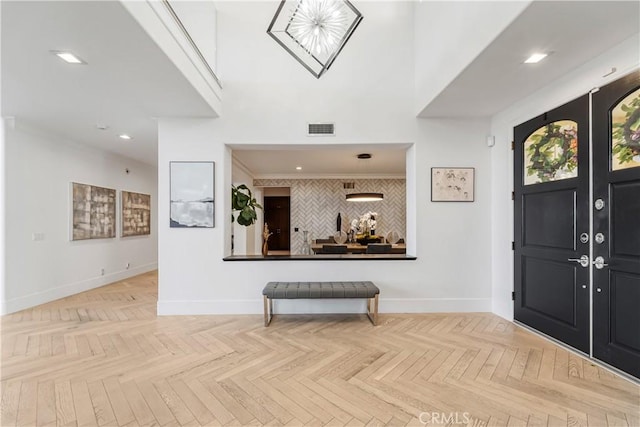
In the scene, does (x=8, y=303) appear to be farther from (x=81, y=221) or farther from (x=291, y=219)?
(x=291, y=219)

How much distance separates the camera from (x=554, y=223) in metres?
3.13

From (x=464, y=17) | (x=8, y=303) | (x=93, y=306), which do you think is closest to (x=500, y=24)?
(x=464, y=17)

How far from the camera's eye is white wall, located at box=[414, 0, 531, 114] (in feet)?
7.87

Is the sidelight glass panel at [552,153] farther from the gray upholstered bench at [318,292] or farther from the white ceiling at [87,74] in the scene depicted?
the white ceiling at [87,74]

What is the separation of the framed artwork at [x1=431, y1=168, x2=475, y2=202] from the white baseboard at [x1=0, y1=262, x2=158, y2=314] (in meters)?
5.81

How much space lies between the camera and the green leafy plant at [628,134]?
2.36m

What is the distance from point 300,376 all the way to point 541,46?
323cm

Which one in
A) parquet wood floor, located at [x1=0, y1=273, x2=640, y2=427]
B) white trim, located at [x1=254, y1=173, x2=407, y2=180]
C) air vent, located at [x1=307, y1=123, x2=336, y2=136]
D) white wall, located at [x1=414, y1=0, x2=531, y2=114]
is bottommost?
parquet wood floor, located at [x1=0, y1=273, x2=640, y2=427]

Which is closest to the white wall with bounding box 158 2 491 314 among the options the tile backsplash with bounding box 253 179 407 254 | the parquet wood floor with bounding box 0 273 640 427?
the parquet wood floor with bounding box 0 273 640 427

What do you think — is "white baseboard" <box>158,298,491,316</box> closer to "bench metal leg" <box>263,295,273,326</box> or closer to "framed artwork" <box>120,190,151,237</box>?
"bench metal leg" <box>263,295,273,326</box>

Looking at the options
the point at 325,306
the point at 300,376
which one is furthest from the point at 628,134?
the point at 325,306

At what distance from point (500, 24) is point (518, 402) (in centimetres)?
269

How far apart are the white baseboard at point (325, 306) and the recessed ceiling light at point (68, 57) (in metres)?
2.82

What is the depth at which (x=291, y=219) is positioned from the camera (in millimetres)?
8906
